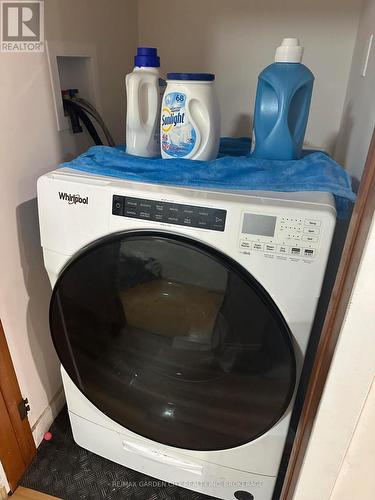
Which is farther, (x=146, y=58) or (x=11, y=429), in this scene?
(x=11, y=429)

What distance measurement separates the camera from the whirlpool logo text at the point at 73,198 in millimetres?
836

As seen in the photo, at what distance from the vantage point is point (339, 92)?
138cm

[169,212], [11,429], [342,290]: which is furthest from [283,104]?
→ [11,429]

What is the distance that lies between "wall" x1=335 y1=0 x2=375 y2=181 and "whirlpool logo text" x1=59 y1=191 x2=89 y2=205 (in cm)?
67

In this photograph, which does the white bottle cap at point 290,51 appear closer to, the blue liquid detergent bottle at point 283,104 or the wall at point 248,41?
the blue liquid detergent bottle at point 283,104

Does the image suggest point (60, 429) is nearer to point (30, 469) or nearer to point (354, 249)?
point (30, 469)

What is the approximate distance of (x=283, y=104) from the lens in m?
0.91

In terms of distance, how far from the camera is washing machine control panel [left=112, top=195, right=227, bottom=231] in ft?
2.47

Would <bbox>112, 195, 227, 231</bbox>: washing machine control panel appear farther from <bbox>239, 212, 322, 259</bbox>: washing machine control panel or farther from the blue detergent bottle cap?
the blue detergent bottle cap

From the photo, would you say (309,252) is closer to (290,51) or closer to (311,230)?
(311,230)

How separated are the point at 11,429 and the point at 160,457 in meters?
0.46

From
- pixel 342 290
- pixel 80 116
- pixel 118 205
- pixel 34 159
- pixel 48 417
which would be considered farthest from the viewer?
pixel 48 417

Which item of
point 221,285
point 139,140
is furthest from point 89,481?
point 139,140

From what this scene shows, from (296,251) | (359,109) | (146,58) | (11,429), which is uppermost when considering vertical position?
(146,58)
